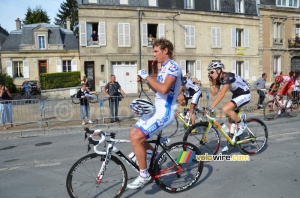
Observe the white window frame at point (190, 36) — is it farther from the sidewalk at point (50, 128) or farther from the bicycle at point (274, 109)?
the sidewalk at point (50, 128)

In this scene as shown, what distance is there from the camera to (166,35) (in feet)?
87.3

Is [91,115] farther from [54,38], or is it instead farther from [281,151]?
[54,38]

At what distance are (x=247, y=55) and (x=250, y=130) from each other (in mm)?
27273

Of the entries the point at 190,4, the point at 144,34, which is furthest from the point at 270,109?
the point at 190,4

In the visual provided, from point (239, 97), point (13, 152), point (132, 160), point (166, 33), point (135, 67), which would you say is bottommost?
point (13, 152)

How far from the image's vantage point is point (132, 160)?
155 inches

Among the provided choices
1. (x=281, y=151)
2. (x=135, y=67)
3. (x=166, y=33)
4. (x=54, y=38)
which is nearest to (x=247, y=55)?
(x=166, y=33)

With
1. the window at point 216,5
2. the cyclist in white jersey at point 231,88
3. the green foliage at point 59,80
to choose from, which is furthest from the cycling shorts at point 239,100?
the window at point 216,5

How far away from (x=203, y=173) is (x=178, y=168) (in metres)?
0.80

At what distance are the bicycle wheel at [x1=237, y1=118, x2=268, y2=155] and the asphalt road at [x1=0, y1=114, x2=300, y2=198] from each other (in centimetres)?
18

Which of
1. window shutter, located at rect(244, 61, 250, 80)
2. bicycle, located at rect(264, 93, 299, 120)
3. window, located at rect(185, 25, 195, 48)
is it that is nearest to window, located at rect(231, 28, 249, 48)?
window shutter, located at rect(244, 61, 250, 80)

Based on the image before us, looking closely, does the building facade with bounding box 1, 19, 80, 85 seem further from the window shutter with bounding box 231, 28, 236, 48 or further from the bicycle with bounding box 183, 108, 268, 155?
the bicycle with bounding box 183, 108, 268, 155

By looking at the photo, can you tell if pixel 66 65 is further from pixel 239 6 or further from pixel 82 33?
pixel 239 6

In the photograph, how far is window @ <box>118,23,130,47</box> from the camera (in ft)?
81.9
